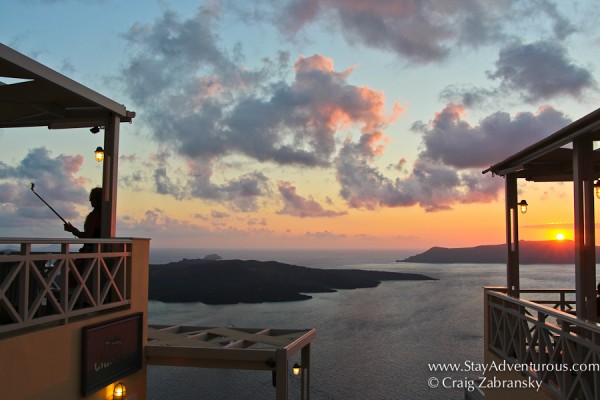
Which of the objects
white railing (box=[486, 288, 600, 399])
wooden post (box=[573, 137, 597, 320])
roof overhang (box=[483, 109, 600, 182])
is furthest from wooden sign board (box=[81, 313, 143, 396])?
roof overhang (box=[483, 109, 600, 182])

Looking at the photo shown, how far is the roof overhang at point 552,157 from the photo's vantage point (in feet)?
16.4

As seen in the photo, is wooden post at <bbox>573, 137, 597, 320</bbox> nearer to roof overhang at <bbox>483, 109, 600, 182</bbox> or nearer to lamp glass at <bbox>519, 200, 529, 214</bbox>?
roof overhang at <bbox>483, 109, 600, 182</bbox>

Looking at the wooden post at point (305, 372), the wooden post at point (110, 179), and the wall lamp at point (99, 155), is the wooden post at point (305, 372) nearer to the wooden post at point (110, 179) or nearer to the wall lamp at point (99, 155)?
the wooden post at point (110, 179)

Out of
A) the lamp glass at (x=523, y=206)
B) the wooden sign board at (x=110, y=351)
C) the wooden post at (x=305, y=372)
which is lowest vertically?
the wooden post at (x=305, y=372)

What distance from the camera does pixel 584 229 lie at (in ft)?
17.7

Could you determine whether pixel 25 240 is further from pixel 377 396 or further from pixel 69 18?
pixel 377 396

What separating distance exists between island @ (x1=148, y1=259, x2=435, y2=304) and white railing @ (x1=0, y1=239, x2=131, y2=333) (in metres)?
Result: 85.3

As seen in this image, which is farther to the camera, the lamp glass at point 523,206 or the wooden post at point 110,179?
the lamp glass at point 523,206

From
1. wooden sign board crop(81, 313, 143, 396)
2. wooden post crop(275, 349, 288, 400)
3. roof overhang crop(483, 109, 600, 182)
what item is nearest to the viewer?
roof overhang crop(483, 109, 600, 182)

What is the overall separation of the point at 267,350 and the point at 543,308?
3.37 metres

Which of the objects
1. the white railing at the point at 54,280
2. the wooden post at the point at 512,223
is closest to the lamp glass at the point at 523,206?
the wooden post at the point at 512,223

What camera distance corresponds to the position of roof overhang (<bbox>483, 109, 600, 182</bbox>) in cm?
500

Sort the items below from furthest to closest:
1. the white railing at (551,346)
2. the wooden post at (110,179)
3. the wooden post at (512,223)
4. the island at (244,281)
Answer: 1. the island at (244,281)
2. the wooden post at (512,223)
3. the wooden post at (110,179)
4. the white railing at (551,346)

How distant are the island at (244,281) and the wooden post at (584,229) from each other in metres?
86.6
